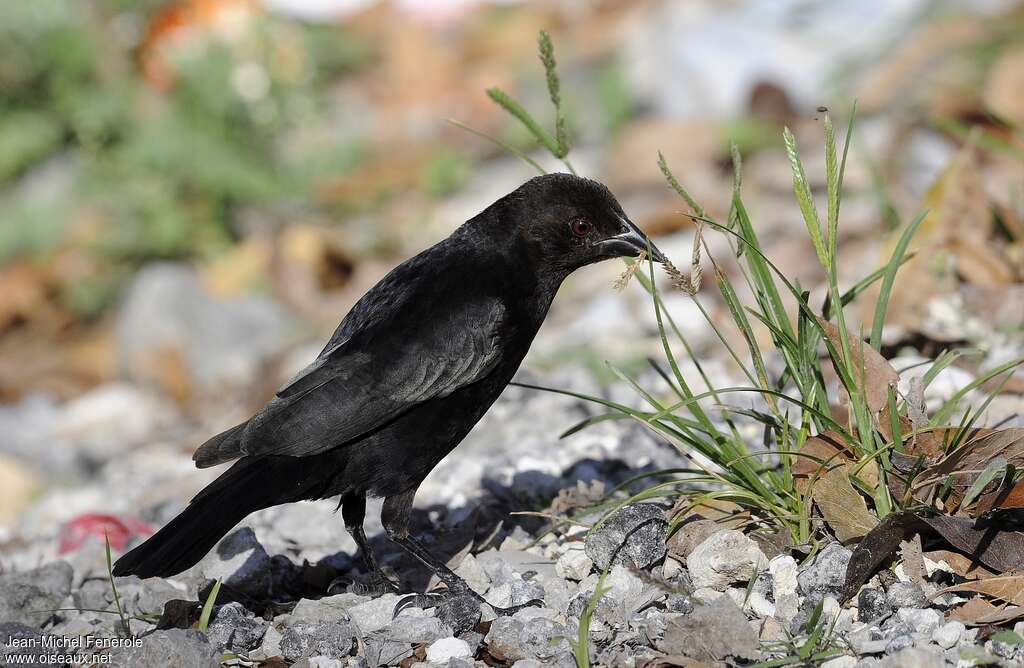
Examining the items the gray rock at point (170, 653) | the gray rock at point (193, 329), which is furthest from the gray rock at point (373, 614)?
the gray rock at point (193, 329)

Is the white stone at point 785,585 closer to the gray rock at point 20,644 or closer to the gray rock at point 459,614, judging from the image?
the gray rock at point 459,614

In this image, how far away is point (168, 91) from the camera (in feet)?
28.7

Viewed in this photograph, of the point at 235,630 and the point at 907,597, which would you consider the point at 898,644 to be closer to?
the point at 907,597

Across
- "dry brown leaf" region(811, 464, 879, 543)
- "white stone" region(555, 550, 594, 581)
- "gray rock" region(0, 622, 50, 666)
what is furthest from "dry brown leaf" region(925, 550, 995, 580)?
"gray rock" region(0, 622, 50, 666)

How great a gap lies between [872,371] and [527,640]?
1.02 metres

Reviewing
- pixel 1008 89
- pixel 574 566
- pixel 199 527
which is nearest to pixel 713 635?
pixel 574 566

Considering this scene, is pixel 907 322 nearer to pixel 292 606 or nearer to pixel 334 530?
pixel 334 530

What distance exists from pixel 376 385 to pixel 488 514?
0.66 metres

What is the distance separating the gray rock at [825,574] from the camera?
271 centimetres

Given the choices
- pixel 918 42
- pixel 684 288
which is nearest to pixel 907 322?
pixel 684 288

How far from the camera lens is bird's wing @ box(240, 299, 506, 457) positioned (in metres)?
3.18

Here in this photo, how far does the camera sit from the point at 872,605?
2.66 meters

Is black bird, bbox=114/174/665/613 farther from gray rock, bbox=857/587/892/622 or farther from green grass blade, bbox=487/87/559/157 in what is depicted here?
gray rock, bbox=857/587/892/622

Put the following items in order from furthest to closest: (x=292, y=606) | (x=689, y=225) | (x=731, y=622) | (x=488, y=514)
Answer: (x=689, y=225)
(x=488, y=514)
(x=292, y=606)
(x=731, y=622)
